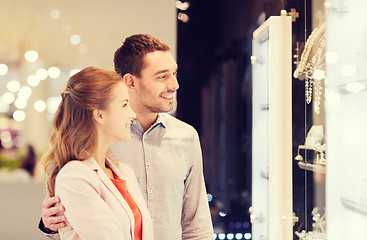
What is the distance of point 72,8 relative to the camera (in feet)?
15.1

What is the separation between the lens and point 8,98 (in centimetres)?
467

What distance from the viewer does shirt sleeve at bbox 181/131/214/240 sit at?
1.87 meters

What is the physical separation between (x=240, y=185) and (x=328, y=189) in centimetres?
266

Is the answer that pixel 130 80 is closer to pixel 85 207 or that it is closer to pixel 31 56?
pixel 85 207

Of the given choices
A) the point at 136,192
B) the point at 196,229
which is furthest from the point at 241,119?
the point at 136,192

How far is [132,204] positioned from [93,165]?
0.59 ft

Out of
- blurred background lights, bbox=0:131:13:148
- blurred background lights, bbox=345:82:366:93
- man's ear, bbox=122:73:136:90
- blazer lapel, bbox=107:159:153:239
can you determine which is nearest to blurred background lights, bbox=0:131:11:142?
blurred background lights, bbox=0:131:13:148

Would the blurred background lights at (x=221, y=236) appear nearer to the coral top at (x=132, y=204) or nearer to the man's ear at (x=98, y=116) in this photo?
the coral top at (x=132, y=204)

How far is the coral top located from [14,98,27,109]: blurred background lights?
11.2ft

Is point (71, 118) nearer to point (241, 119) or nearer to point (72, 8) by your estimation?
point (241, 119)

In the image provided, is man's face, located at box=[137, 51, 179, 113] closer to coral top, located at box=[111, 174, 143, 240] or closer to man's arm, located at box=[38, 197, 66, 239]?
coral top, located at box=[111, 174, 143, 240]

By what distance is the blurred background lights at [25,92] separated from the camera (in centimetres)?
469

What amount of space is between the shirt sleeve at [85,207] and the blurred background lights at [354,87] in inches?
33.1

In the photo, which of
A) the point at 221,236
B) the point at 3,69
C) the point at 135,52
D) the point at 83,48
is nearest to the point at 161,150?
the point at 135,52
